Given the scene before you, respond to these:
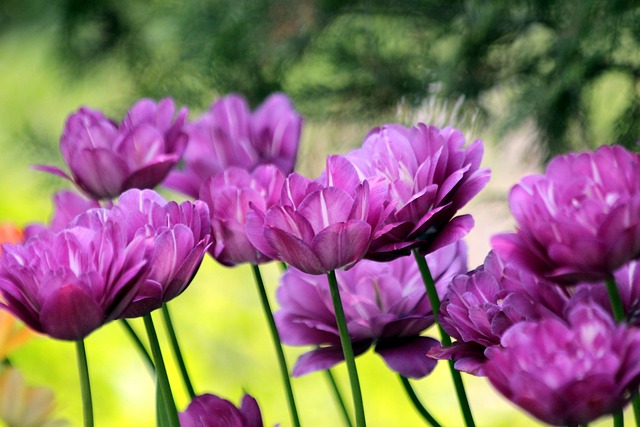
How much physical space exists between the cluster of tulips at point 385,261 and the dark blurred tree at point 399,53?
41 centimetres

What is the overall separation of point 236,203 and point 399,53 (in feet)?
2.29

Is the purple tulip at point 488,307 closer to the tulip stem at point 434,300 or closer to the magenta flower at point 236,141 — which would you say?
the tulip stem at point 434,300

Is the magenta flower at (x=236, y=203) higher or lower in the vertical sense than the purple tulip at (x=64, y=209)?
lower

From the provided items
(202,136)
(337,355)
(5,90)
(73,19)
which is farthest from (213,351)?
(5,90)

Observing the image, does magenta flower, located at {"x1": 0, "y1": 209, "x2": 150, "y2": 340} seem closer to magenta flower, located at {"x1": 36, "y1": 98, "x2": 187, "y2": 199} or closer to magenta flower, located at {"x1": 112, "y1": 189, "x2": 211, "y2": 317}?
magenta flower, located at {"x1": 112, "y1": 189, "x2": 211, "y2": 317}

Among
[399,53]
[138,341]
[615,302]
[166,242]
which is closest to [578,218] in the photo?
[615,302]

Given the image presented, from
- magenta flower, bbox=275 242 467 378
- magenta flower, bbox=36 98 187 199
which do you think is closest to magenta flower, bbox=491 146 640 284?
magenta flower, bbox=275 242 467 378

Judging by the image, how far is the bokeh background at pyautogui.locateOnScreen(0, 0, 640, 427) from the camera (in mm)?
894

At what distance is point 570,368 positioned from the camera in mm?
293

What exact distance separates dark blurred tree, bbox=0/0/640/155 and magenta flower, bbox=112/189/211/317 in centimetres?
47

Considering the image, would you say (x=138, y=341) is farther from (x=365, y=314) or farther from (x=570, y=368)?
(x=570, y=368)

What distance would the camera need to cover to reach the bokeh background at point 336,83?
0.89 metres

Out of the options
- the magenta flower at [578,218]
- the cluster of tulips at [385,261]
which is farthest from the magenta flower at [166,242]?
the magenta flower at [578,218]

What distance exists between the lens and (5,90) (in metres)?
2.94
